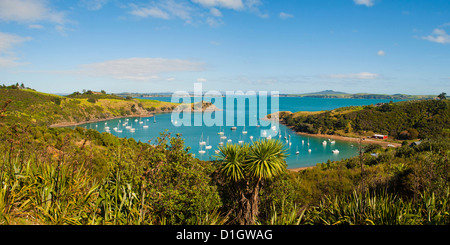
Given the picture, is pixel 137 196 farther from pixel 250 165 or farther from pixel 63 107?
pixel 63 107

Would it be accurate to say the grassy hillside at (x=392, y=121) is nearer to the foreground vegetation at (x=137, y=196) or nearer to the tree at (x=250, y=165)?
the tree at (x=250, y=165)

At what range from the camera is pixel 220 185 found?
10250 millimetres

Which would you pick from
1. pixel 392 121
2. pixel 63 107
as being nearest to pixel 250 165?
pixel 392 121

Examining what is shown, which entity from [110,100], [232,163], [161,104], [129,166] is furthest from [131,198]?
[161,104]

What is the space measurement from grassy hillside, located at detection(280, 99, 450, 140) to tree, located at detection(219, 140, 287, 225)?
2482 inches

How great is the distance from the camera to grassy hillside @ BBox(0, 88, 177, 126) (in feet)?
241

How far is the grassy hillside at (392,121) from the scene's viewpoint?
67688 millimetres

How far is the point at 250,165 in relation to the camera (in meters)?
9.99

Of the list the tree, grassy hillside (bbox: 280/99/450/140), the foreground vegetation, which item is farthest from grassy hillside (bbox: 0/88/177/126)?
grassy hillside (bbox: 280/99/450/140)
